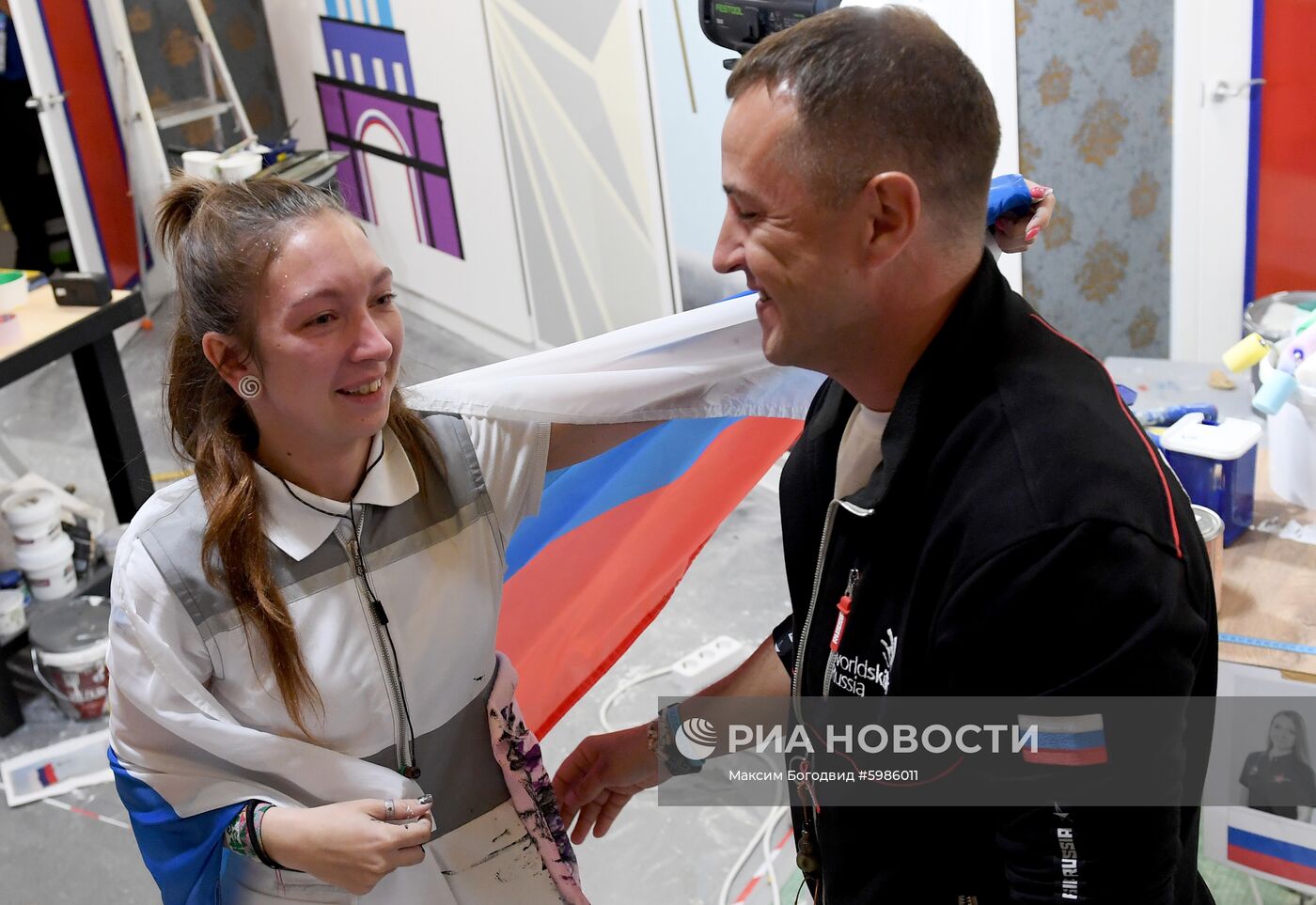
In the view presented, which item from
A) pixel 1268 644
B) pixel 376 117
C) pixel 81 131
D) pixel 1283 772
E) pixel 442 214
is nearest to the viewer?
pixel 1268 644

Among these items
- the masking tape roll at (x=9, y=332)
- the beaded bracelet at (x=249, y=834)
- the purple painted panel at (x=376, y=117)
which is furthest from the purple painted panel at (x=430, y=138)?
the beaded bracelet at (x=249, y=834)

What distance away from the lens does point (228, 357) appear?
143 centimetres

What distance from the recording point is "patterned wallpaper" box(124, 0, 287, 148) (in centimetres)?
641

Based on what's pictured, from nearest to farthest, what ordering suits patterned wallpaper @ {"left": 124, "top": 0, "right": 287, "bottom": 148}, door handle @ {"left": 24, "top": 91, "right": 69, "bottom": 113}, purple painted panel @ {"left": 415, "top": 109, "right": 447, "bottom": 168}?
1. purple painted panel @ {"left": 415, "top": 109, "right": 447, "bottom": 168}
2. door handle @ {"left": 24, "top": 91, "right": 69, "bottom": 113}
3. patterned wallpaper @ {"left": 124, "top": 0, "right": 287, "bottom": 148}

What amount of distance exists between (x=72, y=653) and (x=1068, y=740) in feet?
9.99

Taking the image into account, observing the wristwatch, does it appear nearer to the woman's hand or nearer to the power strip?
the woman's hand

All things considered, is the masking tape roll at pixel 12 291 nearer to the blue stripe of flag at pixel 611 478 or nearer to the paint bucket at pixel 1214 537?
the blue stripe of flag at pixel 611 478

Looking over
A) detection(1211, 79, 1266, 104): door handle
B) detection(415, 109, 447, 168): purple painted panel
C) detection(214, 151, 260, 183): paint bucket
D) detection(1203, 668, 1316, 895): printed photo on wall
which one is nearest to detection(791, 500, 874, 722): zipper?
detection(1203, 668, 1316, 895): printed photo on wall

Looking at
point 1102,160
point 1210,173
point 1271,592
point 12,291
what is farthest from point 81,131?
point 1271,592

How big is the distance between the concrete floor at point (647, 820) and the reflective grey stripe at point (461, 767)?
46cm

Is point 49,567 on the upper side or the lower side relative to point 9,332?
lower

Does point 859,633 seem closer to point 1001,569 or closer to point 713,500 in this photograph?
point 1001,569

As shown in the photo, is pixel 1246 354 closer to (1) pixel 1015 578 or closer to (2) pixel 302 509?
(1) pixel 1015 578

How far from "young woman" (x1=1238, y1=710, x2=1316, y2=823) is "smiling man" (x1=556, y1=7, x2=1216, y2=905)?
1010mm
